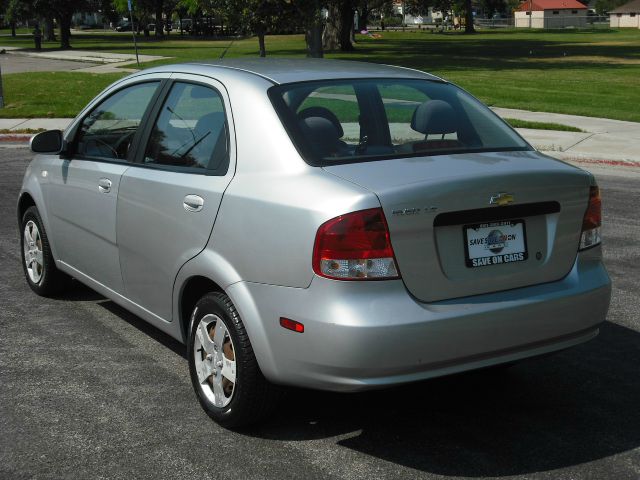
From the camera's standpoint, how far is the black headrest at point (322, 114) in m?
4.86

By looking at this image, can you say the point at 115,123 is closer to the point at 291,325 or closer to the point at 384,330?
the point at 291,325

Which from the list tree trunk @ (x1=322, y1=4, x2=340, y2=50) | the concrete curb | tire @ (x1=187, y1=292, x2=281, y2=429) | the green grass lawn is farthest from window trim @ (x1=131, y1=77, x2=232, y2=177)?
tree trunk @ (x1=322, y1=4, x2=340, y2=50)

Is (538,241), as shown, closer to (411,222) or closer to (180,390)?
(411,222)

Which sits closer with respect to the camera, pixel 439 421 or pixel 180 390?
pixel 439 421

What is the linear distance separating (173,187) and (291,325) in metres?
1.22

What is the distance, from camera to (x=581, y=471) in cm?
426

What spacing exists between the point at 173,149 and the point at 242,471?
185 centimetres

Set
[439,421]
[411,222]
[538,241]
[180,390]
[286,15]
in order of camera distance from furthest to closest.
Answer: [286,15], [180,390], [439,421], [538,241], [411,222]

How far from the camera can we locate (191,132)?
520 cm

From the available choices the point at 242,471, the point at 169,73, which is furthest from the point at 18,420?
the point at 169,73

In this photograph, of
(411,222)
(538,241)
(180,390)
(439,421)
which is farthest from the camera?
(180,390)

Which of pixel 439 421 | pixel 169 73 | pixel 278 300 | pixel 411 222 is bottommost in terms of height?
pixel 439 421

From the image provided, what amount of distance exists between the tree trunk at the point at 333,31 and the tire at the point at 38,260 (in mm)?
49691

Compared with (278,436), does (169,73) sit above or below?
above
